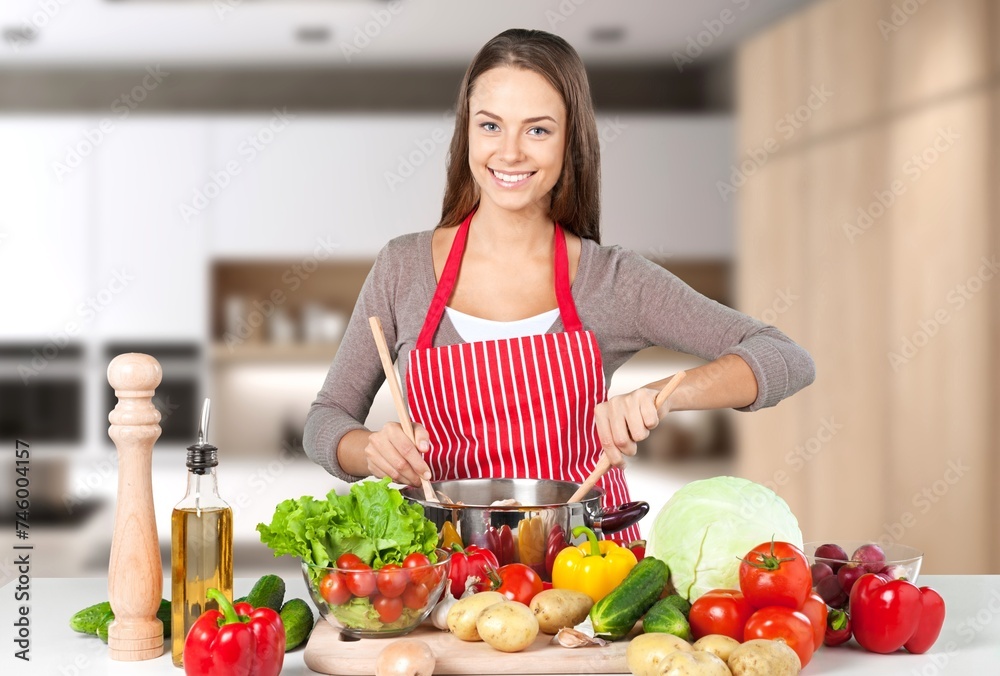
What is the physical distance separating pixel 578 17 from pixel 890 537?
9.52ft

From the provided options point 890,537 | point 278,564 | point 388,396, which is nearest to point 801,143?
point 890,537

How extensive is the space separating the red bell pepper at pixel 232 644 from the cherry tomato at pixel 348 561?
107 mm

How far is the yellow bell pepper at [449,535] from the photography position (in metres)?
1.53

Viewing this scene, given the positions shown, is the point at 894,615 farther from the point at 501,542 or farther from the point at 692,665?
the point at 501,542

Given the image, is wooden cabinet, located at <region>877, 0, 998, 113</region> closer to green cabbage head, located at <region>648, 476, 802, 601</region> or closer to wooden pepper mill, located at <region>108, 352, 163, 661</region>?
green cabbage head, located at <region>648, 476, 802, 601</region>

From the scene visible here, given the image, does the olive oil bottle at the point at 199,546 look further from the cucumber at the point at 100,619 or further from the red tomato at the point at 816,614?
Answer: the red tomato at the point at 816,614

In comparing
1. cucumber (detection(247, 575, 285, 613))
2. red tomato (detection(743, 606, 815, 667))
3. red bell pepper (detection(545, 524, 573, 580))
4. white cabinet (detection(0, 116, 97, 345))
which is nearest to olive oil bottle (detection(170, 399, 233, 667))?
cucumber (detection(247, 575, 285, 613))

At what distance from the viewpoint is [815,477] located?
Answer: 472 cm

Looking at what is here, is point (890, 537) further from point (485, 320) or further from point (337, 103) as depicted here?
point (337, 103)

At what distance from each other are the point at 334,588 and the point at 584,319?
1089 millimetres

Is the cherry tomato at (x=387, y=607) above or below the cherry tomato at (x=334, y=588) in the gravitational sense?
below

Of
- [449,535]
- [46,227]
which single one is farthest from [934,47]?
[46,227]

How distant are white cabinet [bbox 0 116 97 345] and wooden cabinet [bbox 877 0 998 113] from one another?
146 inches

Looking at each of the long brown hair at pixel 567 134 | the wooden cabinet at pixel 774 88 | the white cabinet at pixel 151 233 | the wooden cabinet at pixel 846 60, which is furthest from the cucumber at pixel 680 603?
the white cabinet at pixel 151 233
